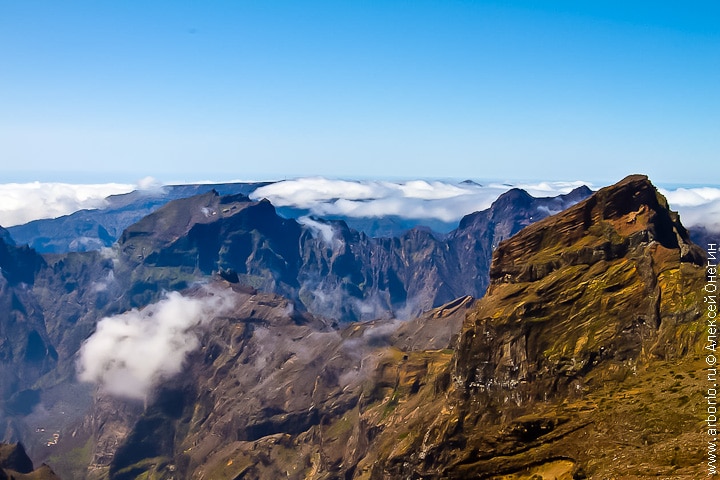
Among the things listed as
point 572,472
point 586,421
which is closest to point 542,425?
point 586,421

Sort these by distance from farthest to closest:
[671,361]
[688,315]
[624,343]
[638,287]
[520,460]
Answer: [638,287]
[624,343]
[688,315]
[671,361]
[520,460]

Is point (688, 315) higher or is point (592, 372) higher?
point (688, 315)

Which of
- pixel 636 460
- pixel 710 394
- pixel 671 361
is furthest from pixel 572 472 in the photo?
pixel 671 361

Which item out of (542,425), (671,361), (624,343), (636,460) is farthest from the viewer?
(624,343)

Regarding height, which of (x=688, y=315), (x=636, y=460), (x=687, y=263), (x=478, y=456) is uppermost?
(x=687, y=263)

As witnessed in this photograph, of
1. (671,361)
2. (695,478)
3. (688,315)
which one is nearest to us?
(695,478)

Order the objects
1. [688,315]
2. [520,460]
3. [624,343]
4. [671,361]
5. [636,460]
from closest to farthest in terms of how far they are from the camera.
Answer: [636,460] < [520,460] < [671,361] < [688,315] < [624,343]

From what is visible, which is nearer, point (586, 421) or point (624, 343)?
point (586, 421)

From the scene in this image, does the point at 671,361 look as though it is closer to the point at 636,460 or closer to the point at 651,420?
the point at 651,420

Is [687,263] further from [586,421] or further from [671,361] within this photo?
[586,421]
